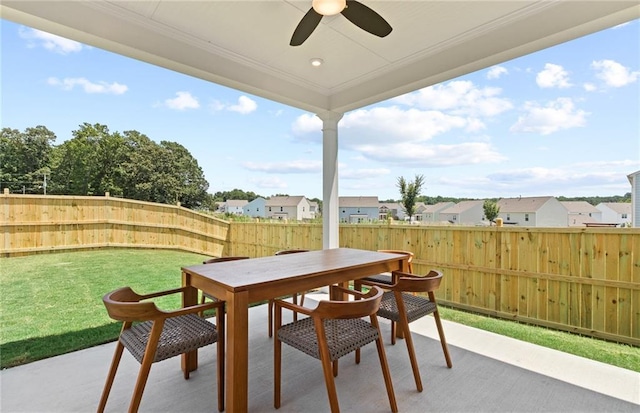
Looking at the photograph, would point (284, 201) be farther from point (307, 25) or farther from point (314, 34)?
point (307, 25)

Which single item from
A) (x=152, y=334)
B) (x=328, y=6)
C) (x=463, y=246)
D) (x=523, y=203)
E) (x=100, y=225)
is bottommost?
(x=152, y=334)

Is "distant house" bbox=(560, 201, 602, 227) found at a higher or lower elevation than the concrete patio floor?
higher

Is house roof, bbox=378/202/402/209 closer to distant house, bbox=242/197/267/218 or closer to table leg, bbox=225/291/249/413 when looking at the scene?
distant house, bbox=242/197/267/218

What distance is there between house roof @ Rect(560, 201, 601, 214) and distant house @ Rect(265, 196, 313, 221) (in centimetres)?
330

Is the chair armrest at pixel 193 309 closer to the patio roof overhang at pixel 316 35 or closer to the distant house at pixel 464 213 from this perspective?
the patio roof overhang at pixel 316 35

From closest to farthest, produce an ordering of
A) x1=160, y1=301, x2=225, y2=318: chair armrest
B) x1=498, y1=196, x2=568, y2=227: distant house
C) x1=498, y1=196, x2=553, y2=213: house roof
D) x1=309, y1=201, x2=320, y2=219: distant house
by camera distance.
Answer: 1. x1=160, y1=301, x2=225, y2=318: chair armrest
2. x1=498, y1=196, x2=568, y2=227: distant house
3. x1=498, y1=196, x2=553, y2=213: house roof
4. x1=309, y1=201, x2=320, y2=219: distant house

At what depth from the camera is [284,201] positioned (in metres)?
5.50

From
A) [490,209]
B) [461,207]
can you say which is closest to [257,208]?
[461,207]

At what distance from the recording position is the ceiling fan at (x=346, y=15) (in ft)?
5.76

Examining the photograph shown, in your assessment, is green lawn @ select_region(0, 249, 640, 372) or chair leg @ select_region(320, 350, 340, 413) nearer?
chair leg @ select_region(320, 350, 340, 413)

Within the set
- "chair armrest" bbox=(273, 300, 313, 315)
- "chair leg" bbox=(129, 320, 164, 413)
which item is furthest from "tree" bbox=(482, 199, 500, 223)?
"chair leg" bbox=(129, 320, 164, 413)

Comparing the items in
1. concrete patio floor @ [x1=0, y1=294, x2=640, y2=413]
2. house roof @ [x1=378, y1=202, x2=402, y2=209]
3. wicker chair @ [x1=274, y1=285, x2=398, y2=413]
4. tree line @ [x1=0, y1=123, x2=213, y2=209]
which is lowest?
concrete patio floor @ [x1=0, y1=294, x2=640, y2=413]

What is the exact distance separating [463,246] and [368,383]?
7.43 ft

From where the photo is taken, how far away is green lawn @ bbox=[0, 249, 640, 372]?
7.92 feet
